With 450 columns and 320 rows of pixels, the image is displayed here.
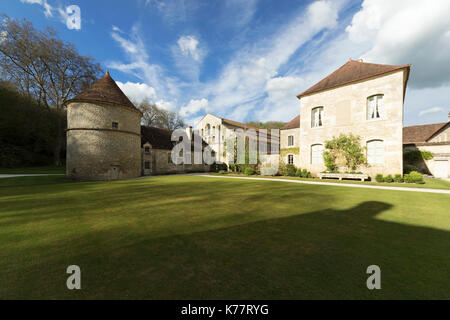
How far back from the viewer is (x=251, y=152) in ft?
71.5

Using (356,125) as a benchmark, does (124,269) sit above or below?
below

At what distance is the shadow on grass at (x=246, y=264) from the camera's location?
1.98 metres

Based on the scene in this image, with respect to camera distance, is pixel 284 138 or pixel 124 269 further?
pixel 284 138

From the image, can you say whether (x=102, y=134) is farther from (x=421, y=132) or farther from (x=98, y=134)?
(x=421, y=132)

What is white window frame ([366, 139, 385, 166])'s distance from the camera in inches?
539

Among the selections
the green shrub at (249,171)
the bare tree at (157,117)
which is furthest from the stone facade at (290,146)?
the bare tree at (157,117)

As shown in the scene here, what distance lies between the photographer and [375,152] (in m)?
14.0

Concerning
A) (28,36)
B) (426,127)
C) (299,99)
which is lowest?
(426,127)

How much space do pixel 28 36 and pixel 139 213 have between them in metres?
34.4

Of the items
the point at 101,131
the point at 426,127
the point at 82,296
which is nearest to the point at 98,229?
the point at 82,296

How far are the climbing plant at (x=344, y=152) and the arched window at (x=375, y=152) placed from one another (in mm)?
522

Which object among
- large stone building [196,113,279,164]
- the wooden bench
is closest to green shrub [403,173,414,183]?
the wooden bench

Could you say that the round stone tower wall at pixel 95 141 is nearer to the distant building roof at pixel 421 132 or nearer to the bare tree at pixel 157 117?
the bare tree at pixel 157 117
